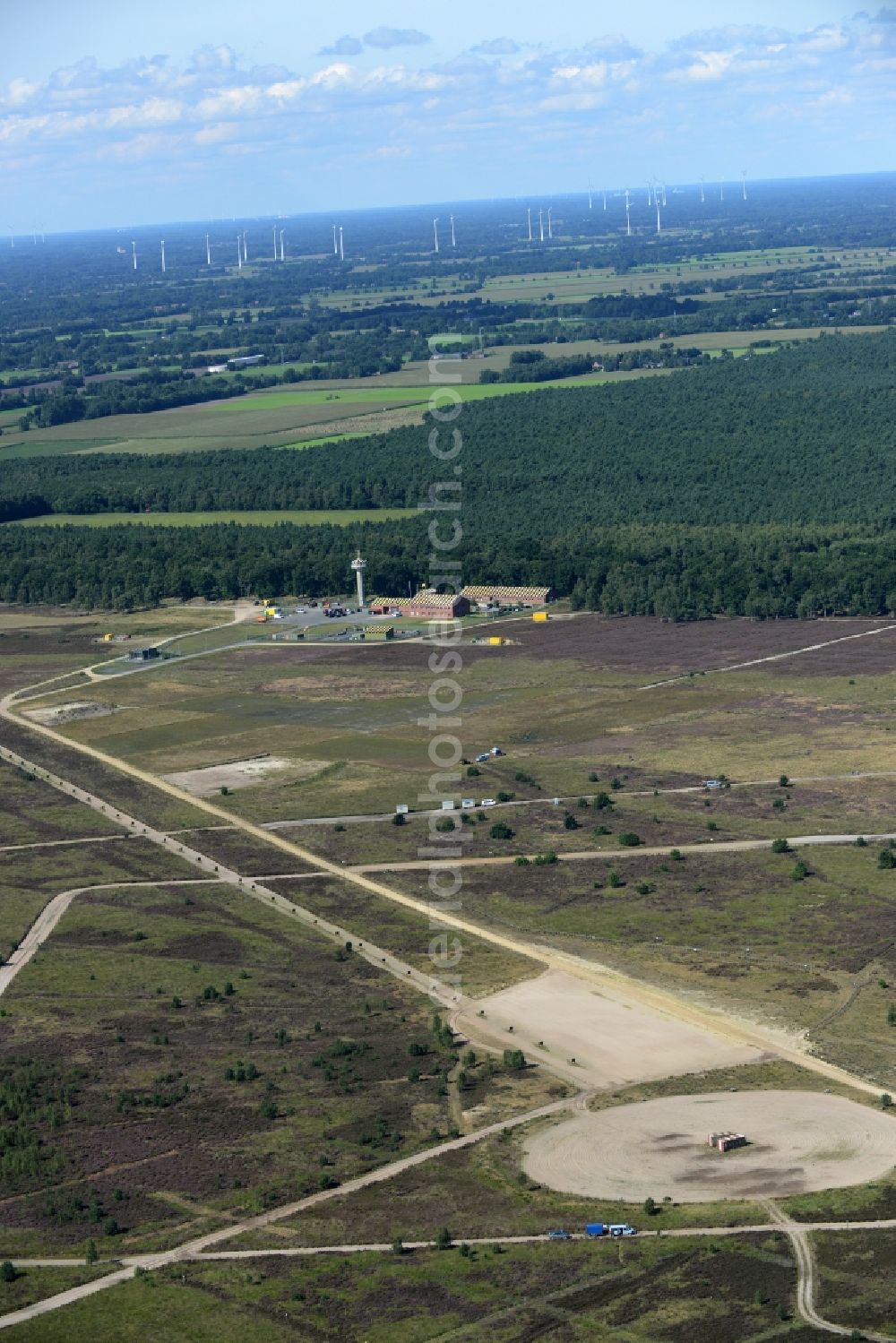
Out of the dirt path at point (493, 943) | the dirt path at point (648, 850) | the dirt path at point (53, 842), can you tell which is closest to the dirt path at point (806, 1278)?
the dirt path at point (493, 943)

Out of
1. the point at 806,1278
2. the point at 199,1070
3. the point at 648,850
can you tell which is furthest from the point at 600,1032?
the point at 648,850

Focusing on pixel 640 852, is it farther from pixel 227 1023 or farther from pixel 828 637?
pixel 828 637

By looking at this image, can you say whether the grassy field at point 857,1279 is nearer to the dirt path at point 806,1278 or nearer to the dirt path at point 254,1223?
the dirt path at point 806,1278

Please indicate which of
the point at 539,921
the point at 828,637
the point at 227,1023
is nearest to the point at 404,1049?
the point at 227,1023

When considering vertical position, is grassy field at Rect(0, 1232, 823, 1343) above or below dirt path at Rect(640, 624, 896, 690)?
below

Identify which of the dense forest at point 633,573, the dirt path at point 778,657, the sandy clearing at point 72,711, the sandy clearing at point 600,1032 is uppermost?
the dense forest at point 633,573

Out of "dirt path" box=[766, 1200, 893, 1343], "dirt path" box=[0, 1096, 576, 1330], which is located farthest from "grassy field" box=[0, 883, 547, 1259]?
"dirt path" box=[766, 1200, 893, 1343]

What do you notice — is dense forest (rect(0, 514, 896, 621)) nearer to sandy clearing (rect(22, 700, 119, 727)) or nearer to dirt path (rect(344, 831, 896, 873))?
sandy clearing (rect(22, 700, 119, 727))
